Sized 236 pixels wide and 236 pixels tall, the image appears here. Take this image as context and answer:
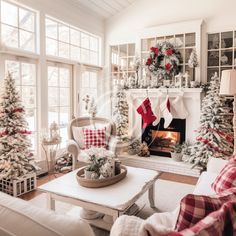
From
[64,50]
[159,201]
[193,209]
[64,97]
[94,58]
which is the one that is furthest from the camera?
[94,58]

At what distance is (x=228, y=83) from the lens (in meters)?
3.34

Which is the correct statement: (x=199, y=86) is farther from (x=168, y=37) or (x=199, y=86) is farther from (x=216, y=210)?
(x=216, y=210)

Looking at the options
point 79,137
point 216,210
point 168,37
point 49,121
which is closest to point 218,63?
point 168,37

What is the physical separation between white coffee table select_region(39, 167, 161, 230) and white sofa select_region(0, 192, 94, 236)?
1097mm

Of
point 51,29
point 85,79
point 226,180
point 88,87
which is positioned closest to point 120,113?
point 88,87

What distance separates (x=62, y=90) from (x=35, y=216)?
12.9 ft

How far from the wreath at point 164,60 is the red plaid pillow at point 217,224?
390 centimetres

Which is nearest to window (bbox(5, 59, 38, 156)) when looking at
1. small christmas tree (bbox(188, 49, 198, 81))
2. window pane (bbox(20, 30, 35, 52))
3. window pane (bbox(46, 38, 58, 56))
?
window pane (bbox(20, 30, 35, 52))

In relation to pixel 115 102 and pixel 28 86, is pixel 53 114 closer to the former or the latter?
pixel 28 86

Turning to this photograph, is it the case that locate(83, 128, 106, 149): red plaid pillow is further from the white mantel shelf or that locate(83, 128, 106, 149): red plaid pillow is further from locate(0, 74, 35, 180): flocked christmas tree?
locate(0, 74, 35, 180): flocked christmas tree

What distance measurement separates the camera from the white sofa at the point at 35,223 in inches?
35.1

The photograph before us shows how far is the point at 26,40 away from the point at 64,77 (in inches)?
42.3

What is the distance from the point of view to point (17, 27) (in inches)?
145

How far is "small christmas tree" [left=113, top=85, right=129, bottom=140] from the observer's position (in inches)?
200
